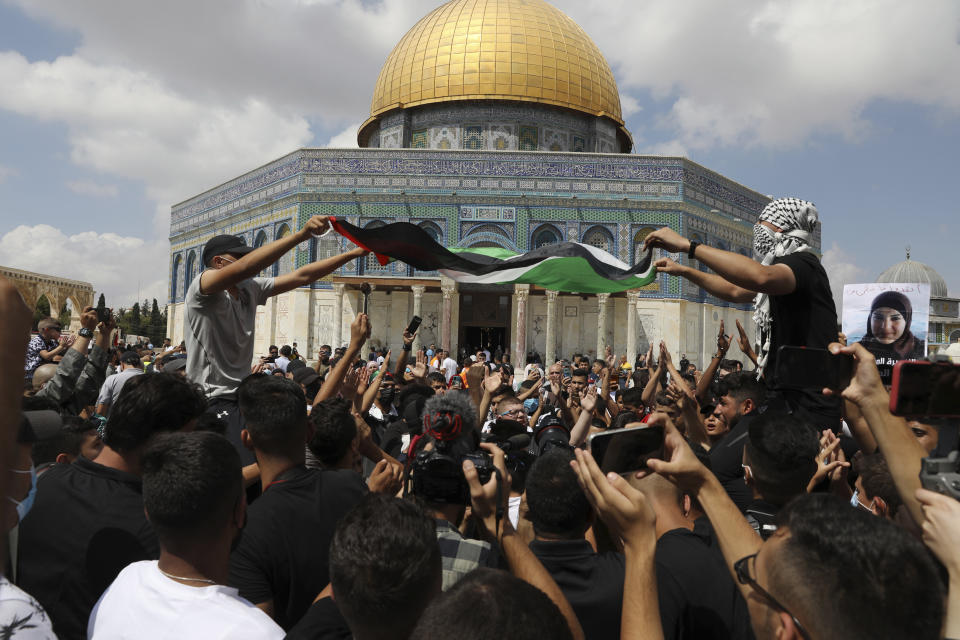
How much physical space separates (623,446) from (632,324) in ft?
77.5

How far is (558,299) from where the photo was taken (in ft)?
84.5

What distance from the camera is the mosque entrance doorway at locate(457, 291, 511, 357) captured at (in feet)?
86.4

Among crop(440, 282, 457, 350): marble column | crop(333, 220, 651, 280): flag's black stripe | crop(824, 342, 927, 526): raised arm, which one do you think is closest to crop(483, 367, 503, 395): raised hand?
crop(333, 220, 651, 280): flag's black stripe

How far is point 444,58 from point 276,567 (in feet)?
98.7

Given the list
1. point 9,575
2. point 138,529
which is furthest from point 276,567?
point 9,575

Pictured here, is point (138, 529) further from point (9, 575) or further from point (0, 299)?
point (0, 299)

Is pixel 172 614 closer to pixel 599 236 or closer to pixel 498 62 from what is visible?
pixel 599 236

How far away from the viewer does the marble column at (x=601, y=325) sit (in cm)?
2489

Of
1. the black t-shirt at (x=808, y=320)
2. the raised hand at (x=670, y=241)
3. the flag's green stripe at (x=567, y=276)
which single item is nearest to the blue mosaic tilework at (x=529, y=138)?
the flag's green stripe at (x=567, y=276)

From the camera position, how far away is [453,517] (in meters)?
2.26

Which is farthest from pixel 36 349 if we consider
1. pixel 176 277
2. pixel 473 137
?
pixel 176 277

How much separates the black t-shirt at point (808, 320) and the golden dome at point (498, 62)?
27.1 metres

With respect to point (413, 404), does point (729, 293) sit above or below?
above

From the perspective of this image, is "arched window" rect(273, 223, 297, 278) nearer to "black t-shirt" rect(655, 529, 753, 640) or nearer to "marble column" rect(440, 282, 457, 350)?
"marble column" rect(440, 282, 457, 350)
